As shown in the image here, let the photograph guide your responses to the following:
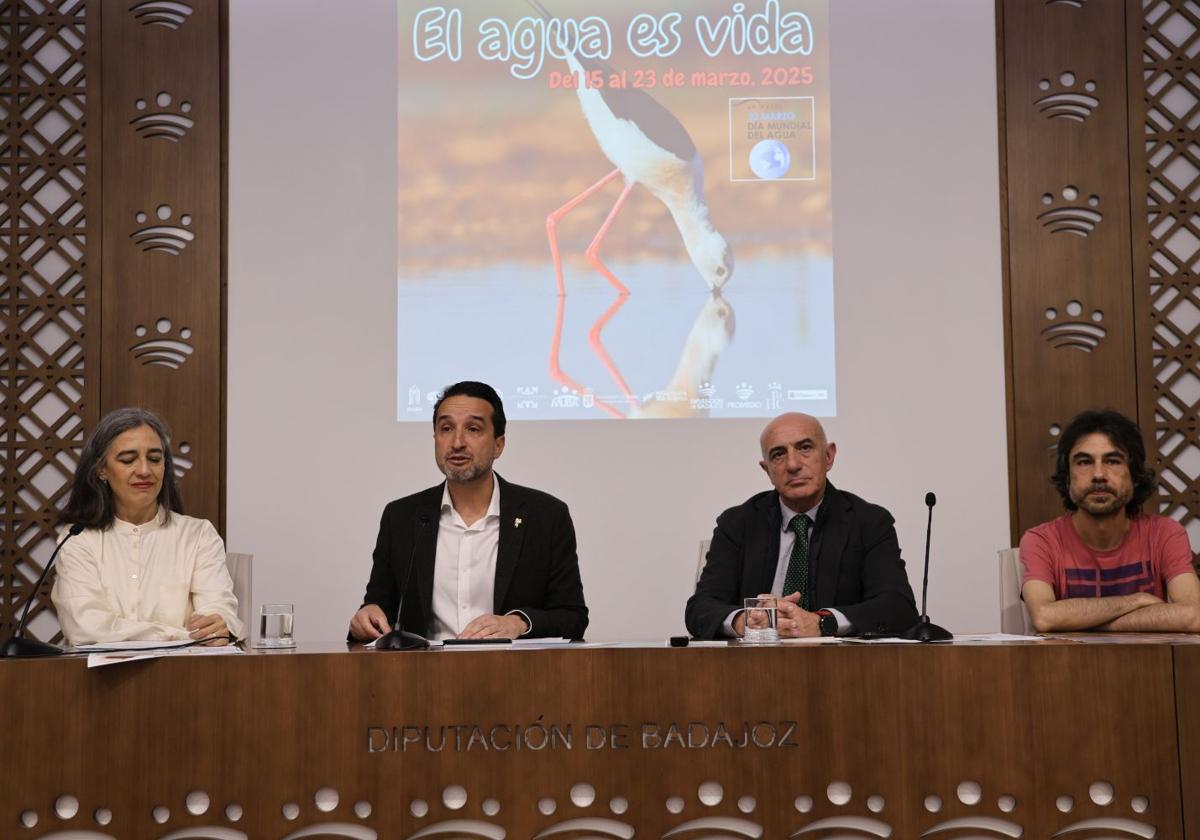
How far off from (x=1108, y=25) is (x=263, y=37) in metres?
3.06

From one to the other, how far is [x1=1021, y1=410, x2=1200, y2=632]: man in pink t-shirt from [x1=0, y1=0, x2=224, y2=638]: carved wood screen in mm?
2745

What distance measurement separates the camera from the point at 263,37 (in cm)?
421

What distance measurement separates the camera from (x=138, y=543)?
2.97 metres

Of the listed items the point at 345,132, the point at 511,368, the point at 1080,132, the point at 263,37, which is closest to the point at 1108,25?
the point at 1080,132

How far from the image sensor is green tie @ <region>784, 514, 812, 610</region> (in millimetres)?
3043

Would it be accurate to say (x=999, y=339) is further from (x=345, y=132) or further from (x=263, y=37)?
(x=263, y=37)

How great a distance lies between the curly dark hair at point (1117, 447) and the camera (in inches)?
125

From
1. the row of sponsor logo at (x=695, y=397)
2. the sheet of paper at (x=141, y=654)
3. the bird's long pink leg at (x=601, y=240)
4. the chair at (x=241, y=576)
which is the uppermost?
the bird's long pink leg at (x=601, y=240)

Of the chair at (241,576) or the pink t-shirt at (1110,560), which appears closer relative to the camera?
the pink t-shirt at (1110,560)

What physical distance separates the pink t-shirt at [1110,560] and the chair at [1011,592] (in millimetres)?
A: 143

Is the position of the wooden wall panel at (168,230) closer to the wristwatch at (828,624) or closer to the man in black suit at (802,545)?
the man in black suit at (802,545)

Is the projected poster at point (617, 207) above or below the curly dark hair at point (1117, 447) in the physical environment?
above

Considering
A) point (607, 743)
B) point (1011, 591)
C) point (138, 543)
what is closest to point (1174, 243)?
point (1011, 591)

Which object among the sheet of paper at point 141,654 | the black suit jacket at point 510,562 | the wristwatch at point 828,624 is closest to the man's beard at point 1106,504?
the wristwatch at point 828,624
